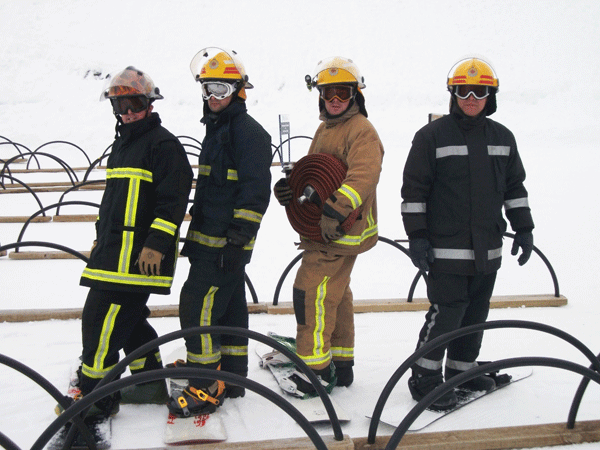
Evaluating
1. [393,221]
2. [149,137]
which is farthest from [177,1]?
[149,137]

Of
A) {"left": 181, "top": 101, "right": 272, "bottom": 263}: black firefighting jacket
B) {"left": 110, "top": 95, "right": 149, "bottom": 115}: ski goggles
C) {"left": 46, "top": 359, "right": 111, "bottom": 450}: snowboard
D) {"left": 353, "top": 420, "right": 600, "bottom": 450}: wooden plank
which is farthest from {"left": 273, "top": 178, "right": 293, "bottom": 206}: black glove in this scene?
{"left": 46, "top": 359, "right": 111, "bottom": 450}: snowboard

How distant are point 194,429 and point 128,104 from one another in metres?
1.64

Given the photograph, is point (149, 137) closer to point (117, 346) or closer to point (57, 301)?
point (117, 346)

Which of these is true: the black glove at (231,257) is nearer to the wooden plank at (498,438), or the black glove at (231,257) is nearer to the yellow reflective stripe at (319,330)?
the yellow reflective stripe at (319,330)

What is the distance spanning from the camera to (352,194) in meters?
3.02

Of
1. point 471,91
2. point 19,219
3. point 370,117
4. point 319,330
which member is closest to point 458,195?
point 471,91

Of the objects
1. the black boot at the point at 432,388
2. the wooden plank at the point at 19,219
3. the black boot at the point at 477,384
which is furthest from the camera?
the wooden plank at the point at 19,219

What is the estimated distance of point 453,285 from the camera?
3205 millimetres

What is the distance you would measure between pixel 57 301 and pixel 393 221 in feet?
13.3

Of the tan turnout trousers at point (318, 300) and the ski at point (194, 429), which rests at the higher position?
the tan turnout trousers at point (318, 300)

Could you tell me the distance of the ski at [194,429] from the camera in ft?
9.50

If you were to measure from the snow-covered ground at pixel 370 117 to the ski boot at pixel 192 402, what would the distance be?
12 centimetres

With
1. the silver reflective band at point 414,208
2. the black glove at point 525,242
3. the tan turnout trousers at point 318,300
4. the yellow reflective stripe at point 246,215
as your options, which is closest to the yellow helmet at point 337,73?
the silver reflective band at point 414,208

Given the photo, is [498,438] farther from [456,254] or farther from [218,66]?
[218,66]
